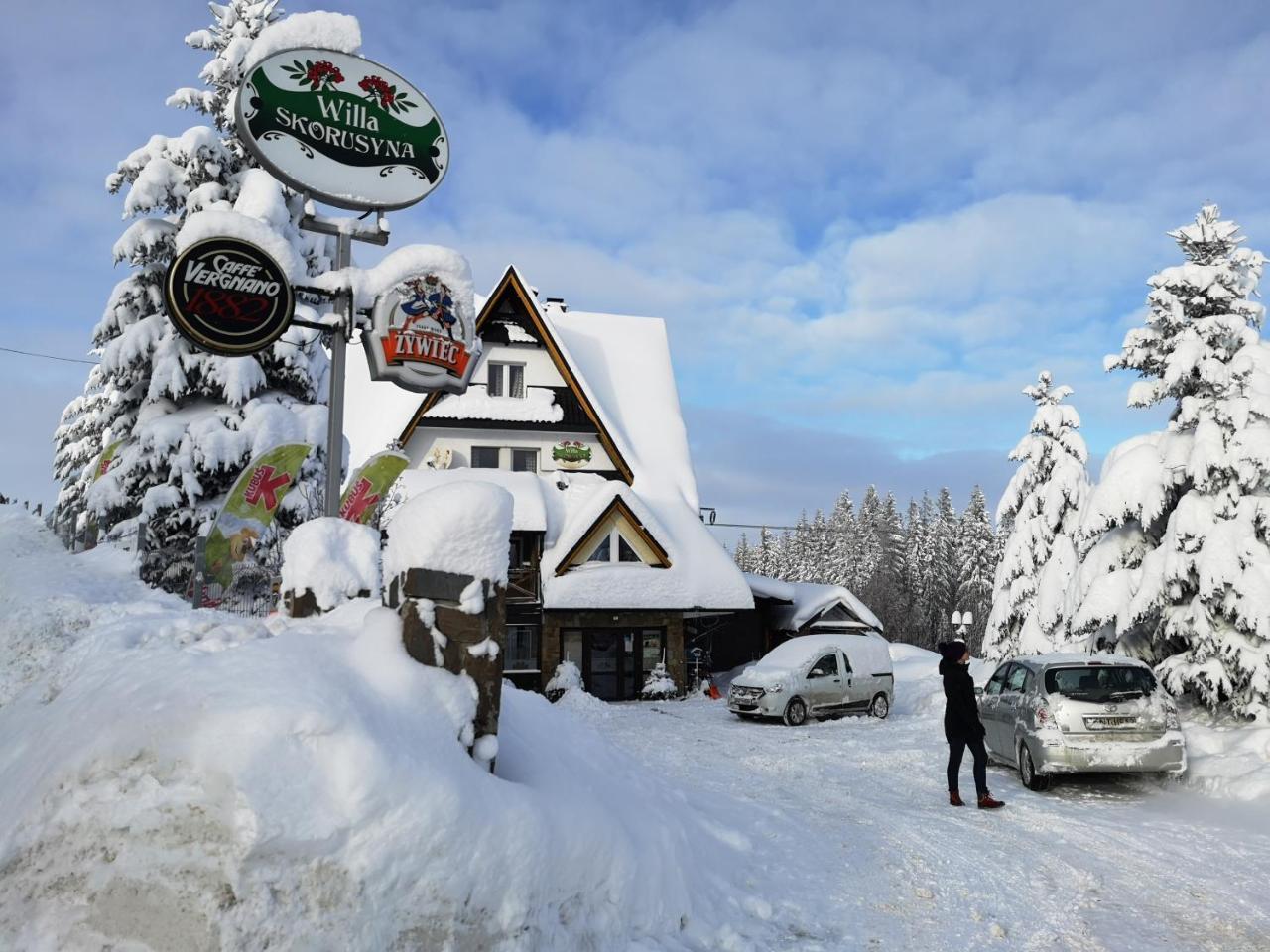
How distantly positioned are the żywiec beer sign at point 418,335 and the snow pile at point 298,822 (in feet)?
17.1

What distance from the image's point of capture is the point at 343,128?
10.6m

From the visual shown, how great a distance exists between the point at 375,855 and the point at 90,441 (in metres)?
33.3

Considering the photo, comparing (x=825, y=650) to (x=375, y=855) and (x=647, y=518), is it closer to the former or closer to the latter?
(x=647, y=518)

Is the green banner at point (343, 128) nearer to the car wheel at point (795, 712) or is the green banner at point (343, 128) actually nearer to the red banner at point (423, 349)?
the red banner at point (423, 349)

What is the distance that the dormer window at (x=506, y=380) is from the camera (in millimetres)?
29078

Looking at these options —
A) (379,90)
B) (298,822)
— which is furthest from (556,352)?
(298,822)

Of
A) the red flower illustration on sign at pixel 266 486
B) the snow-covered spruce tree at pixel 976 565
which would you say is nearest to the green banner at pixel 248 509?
the red flower illustration on sign at pixel 266 486

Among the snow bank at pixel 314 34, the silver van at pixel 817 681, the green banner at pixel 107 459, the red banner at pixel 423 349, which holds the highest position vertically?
the snow bank at pixel 314 34

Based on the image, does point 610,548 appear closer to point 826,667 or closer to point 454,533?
point 826,667

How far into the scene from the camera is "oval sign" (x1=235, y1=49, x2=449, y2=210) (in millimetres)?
10141

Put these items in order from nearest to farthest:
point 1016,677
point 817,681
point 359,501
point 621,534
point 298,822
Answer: point 298,822
point 1016,677
point 359,501
point 817,681
point 621,534

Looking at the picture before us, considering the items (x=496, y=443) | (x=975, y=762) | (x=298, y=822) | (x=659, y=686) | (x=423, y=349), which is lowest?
(x=659, y=686)

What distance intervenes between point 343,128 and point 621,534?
57.3 feet

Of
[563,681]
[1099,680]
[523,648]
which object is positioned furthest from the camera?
[523,648]
